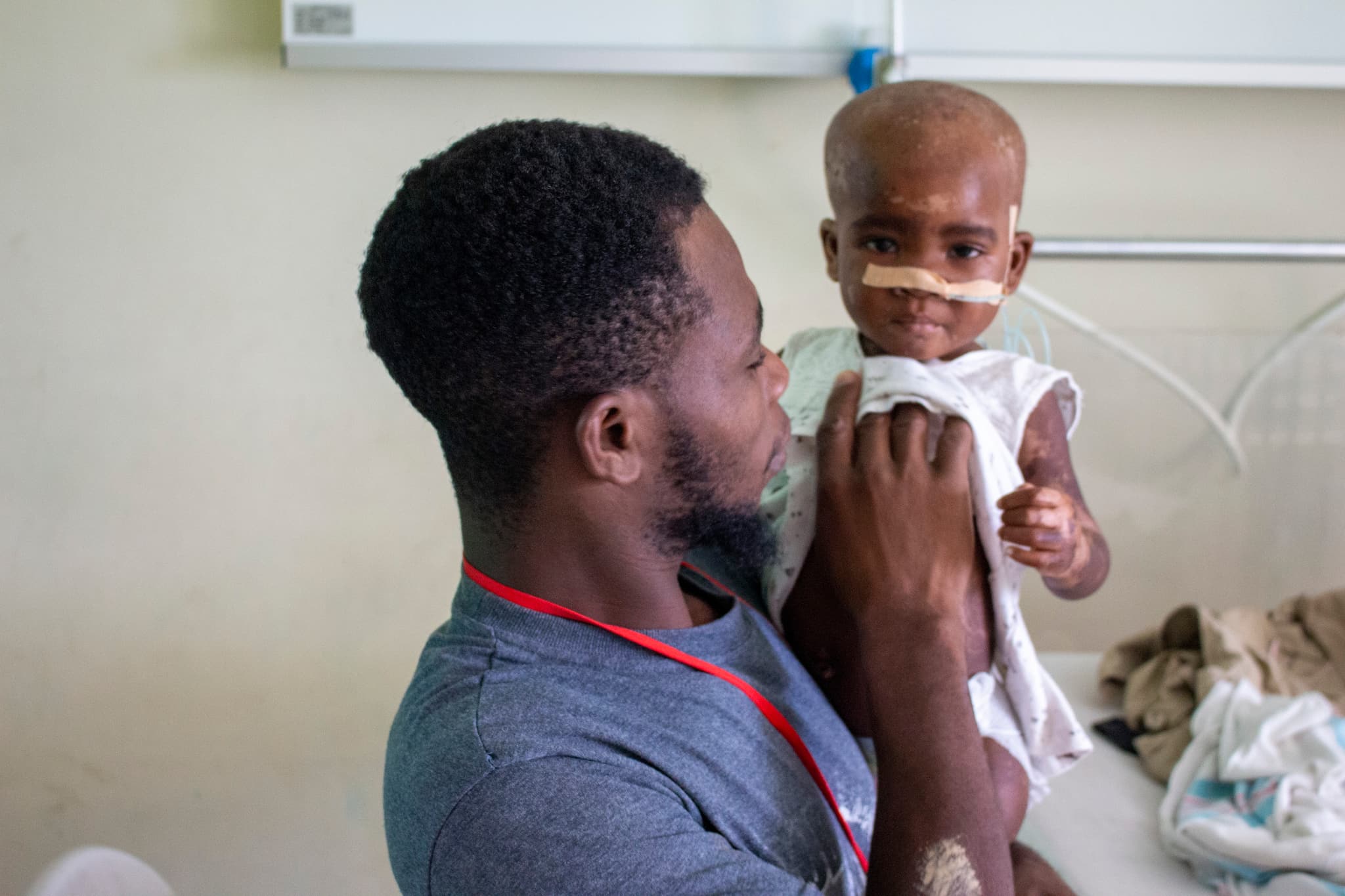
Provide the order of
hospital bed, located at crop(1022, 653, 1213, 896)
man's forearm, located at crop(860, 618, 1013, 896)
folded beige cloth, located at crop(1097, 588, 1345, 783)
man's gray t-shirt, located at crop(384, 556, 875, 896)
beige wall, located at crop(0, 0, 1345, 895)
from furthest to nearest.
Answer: beige wall, located at crop(0, 0, 1345, 895), folded beige cloth, located at crop(1097, 588, 1345, 783), hospital bed, located at crop(1022, 653, 1213, 896), man's forearm, located at crop(860, 618, 1013, 896), man's gray t-shirt, located at crop(384, 556, 875, 896)

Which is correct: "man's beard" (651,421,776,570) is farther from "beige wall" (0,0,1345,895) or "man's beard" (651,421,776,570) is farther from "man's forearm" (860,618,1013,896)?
"beige wall" (0,0,1345,895)

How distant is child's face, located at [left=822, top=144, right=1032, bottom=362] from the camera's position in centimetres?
121

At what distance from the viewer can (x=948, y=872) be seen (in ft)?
2.71

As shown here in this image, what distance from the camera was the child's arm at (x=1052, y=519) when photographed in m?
1.03

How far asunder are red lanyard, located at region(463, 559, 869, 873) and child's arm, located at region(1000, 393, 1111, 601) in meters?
0.29

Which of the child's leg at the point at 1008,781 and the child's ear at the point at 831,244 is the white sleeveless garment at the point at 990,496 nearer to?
the child's leg at the point at 1008,781

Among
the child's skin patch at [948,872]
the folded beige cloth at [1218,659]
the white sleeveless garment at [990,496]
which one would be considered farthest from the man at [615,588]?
the folded beige cloth at [1218,659]

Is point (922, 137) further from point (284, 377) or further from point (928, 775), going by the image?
point (284, 377)

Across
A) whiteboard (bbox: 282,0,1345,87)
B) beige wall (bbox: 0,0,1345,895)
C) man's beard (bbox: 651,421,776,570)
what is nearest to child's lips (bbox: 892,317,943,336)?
man's beard (bbox: 651,421,776,570)

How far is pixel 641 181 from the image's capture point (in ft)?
2.77

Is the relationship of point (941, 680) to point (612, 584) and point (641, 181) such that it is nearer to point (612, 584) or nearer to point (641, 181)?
point (612, 584)

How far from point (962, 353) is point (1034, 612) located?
4.90 feet

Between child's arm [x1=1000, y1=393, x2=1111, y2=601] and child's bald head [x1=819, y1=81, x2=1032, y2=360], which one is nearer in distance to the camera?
child's arm [x1=1000, y1=393, x2=1111, y2=601]

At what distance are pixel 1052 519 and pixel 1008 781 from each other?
0.32m
